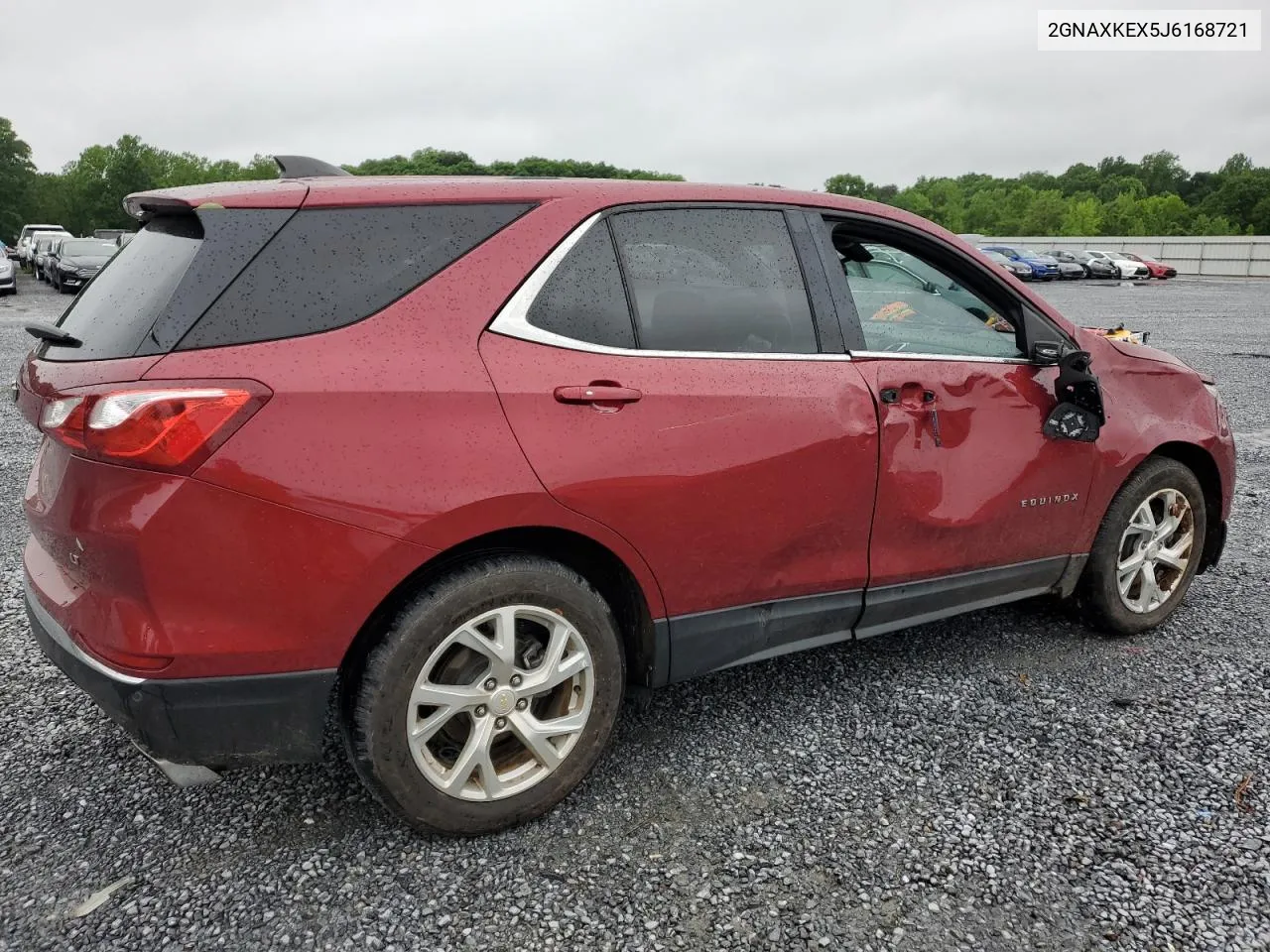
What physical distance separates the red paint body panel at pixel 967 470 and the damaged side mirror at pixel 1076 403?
4 cm

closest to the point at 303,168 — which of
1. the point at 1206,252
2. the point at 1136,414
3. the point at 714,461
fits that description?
the point at 714,461

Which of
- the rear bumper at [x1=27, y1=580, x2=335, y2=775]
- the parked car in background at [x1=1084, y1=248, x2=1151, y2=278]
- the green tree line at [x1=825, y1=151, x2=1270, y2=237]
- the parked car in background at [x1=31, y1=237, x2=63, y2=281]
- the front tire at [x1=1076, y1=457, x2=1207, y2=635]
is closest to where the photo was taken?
the rear bumper at [x1=27, y1=580, x2=335, y2=775]

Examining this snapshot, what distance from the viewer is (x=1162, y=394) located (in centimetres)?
383

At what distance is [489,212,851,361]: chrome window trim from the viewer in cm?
248

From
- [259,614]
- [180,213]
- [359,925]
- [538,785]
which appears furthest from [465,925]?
[180,213]

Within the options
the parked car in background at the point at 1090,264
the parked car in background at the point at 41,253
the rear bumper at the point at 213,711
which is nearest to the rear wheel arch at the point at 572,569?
the rear bumper at the point at 213,711

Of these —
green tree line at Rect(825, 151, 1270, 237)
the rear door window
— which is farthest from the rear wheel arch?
green tree line at Rect(825, 151, 1270, 237)

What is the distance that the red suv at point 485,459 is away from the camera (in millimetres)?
2176

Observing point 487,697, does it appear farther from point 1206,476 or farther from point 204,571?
point 1206,476

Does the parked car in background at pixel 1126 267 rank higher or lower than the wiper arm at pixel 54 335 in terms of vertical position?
higher

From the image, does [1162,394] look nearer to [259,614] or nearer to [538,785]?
[538,785]

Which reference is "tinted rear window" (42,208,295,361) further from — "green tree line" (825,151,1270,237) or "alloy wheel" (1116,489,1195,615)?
"green tree line" (825,151,1270,237)

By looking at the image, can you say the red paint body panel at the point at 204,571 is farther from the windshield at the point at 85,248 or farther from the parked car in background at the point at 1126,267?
the parked car in background at the point at 1126,267

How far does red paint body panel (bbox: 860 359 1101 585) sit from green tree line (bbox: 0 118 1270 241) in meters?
55.0
